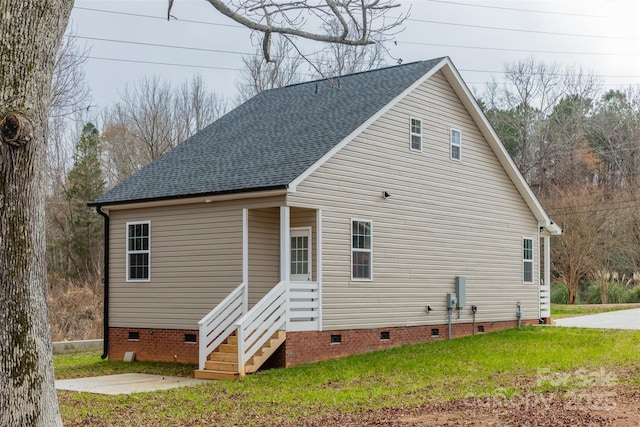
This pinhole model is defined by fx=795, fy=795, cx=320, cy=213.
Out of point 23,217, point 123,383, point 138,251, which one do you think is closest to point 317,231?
point 138,251

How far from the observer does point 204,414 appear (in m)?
10.6

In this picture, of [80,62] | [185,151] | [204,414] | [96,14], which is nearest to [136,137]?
[80,62]

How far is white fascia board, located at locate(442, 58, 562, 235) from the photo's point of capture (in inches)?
787

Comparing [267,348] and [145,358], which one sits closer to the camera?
[267,348]

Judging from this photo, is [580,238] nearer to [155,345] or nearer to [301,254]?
[301,254]

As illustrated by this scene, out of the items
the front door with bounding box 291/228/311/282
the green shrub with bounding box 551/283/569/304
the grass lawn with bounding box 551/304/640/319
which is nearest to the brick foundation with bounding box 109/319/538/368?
the front door with bounding box 291/228/311/282

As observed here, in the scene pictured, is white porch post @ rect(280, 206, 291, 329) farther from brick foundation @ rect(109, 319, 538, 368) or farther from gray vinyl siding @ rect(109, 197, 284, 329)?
brick foundation @ rect(109, 319, 538, 368)

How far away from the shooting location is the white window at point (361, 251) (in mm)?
17000

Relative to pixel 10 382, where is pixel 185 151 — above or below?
above

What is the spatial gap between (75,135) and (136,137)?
382cm

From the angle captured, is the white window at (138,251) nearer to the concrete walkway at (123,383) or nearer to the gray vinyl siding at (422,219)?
the concrete walkway at (123,383)

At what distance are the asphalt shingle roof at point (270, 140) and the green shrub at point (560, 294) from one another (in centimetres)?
2026

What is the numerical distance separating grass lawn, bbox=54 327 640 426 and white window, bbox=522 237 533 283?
4.45 m

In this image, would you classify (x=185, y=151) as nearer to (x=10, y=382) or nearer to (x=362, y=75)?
(x=362, y=75)
